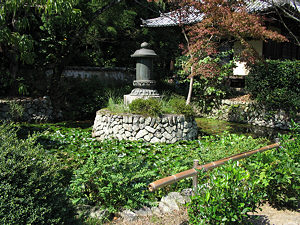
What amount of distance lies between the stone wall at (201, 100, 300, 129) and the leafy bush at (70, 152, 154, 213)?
7799 mm

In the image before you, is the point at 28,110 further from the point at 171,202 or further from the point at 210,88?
the point at 171,202

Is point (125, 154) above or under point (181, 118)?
under

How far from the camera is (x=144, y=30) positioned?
13586 mm

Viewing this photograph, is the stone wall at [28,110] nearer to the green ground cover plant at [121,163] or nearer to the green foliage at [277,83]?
the green ground cover plant at [121,163]

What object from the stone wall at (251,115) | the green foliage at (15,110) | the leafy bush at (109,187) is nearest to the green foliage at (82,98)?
the green foliage at (15,110)

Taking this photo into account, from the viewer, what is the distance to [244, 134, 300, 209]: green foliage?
123 inches

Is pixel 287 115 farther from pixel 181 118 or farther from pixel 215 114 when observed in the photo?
pixel 181 118

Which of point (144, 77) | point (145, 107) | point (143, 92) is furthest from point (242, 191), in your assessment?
point (144, 77)

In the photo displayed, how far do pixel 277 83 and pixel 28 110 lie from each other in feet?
30.1

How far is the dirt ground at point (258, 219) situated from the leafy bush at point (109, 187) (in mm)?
258

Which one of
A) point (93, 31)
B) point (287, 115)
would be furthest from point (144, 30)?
point (287, 115)

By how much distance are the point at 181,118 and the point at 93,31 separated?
729cm

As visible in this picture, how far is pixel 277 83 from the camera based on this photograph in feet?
31.4

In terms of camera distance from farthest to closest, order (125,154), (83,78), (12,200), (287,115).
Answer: (83,78) → (287,115) → (125,154) → (12,200)
